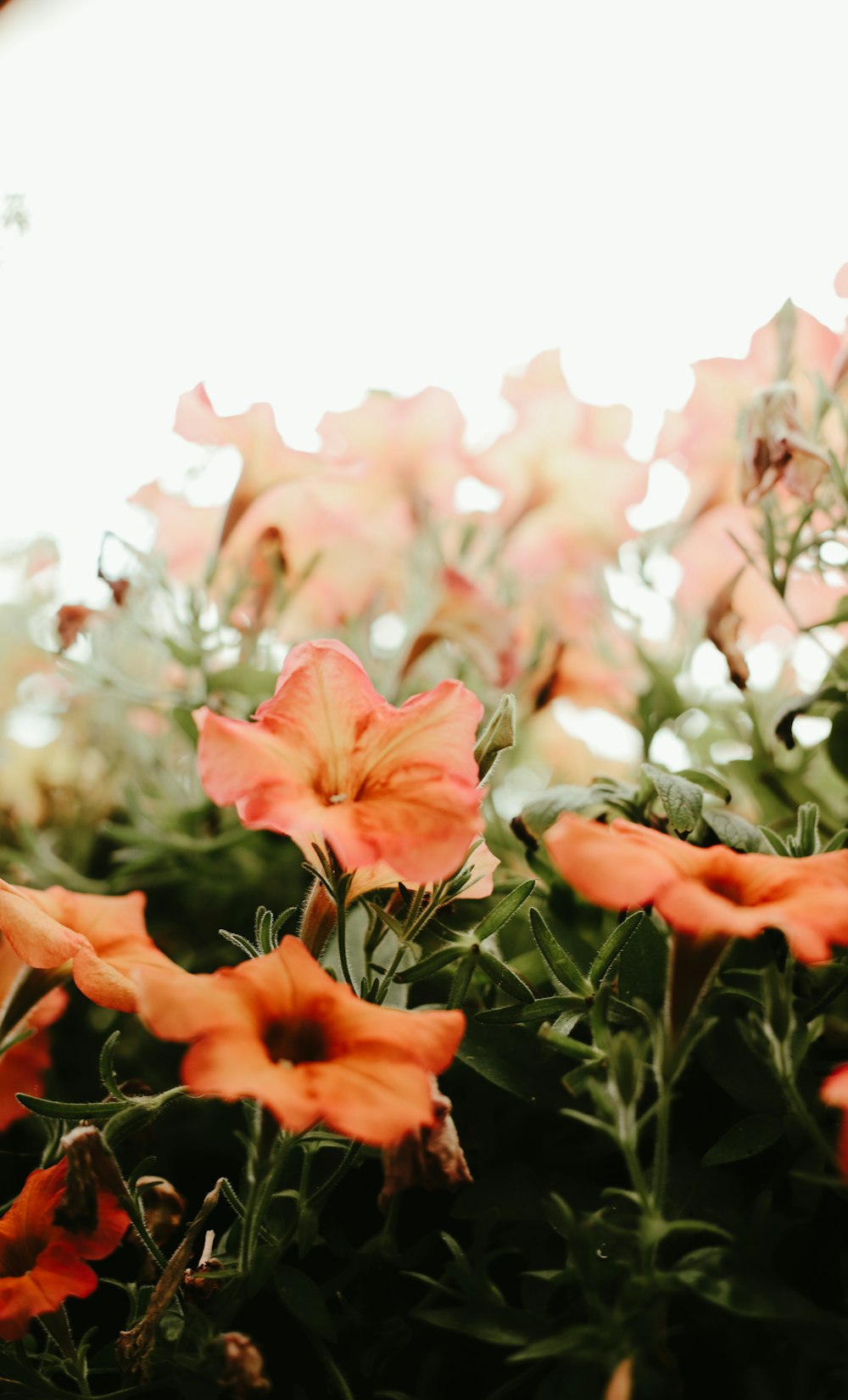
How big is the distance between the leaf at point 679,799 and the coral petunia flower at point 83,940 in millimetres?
204

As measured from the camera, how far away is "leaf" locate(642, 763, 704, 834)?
0.39 metres

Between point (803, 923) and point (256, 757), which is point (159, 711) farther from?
point (803, 923)

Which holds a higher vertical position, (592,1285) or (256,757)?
(256,757)

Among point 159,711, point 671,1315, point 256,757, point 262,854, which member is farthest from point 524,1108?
point 159,711

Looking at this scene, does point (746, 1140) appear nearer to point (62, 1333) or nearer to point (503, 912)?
point (503, 912)

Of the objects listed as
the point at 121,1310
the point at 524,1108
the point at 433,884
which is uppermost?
the point at 433,884

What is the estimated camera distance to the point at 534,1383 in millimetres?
388

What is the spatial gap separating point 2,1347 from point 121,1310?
0.10 metres

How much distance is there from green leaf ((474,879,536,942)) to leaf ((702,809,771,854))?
0.27 ft

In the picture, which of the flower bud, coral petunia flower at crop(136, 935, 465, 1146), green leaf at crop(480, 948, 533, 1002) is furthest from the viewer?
the flower bud

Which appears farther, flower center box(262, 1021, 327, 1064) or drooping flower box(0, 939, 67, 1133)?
drooping flower box(0, 939, 67, 1133)

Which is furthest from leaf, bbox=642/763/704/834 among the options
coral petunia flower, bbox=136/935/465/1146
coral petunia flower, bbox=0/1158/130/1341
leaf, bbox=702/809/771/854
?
coral petunia flower, bbox=0/1158/130/1341

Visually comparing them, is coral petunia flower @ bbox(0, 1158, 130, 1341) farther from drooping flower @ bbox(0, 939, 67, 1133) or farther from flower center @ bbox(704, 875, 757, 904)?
flower center @ bbox(704, 875, 757, 904)

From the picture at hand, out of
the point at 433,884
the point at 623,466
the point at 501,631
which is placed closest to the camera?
the point at 433,884
